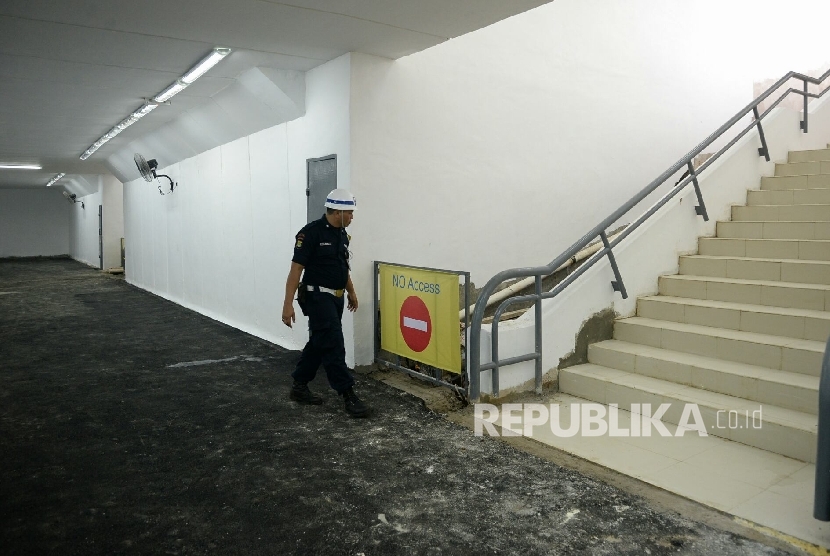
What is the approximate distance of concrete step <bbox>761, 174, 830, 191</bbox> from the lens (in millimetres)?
6602

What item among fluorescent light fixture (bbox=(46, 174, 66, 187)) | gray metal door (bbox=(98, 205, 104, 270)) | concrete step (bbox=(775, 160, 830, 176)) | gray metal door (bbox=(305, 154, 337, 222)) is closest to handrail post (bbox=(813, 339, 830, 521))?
gray metal door (bbox=(305, 154, 337, 222))

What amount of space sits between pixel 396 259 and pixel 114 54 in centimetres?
368

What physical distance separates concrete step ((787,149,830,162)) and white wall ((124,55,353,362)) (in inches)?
218

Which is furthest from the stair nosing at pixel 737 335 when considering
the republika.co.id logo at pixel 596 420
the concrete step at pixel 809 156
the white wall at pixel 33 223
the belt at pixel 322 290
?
the white wall at pixel 33 223

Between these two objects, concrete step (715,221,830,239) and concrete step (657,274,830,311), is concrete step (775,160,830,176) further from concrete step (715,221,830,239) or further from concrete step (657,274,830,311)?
concrete step (657,274,830,311)

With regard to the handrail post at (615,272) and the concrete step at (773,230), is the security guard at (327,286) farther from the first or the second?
the concrete step at (773,230)

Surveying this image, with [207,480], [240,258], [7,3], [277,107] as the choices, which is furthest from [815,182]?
[7,3]

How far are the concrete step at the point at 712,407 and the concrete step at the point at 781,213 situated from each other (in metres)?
2.63

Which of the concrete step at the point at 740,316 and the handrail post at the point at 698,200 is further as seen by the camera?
the handrail post at the point at 698,200

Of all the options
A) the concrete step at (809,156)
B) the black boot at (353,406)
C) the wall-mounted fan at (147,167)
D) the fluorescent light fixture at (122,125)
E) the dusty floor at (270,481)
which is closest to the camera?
the dusty floor at (270,481)

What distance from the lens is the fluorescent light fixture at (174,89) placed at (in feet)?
21.1

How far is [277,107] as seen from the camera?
24.3ft

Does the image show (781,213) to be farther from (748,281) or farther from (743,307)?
(743,307)

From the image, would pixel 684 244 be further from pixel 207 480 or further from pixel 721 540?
pixel 207 480
